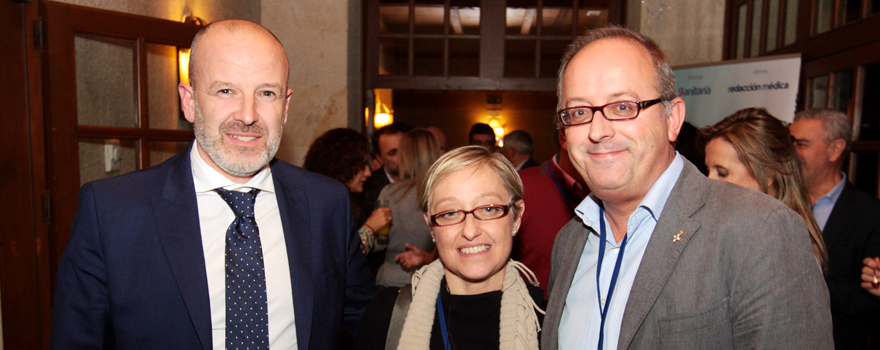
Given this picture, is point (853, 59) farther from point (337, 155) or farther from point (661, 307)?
point (337, 155)

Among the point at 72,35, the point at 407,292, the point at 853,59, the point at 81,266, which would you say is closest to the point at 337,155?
the point at 72,35

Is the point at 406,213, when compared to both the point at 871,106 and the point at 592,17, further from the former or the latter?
the point at 592,17

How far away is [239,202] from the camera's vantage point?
1.49 meters

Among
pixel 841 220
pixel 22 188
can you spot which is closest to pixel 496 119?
pixel 841 220

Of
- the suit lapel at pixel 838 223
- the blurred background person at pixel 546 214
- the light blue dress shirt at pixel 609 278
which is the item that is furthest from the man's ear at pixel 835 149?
the light blue dress shirt at pixel 609 278

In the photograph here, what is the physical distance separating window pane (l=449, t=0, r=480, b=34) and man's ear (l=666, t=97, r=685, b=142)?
13.4ft

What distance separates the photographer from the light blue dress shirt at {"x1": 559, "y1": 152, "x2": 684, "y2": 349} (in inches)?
48.2

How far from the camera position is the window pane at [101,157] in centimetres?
270

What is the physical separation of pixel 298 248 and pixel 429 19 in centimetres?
425

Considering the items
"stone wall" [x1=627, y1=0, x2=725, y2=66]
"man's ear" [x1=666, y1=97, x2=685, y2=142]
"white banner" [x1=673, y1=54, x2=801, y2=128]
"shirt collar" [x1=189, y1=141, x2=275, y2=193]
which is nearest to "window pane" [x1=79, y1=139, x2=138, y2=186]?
"shirt collar" [x1=189, y1=141, x2=275, y2=193]

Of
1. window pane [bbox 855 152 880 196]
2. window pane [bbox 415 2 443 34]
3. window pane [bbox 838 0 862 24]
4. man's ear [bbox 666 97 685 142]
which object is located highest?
window pane [bbox 415 2 443 34]

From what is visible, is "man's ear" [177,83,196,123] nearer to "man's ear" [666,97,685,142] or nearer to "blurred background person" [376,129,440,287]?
"man's ear" [666,97,685,142]

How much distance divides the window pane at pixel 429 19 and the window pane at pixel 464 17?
135 mm

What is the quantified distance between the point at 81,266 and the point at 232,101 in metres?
0.59
